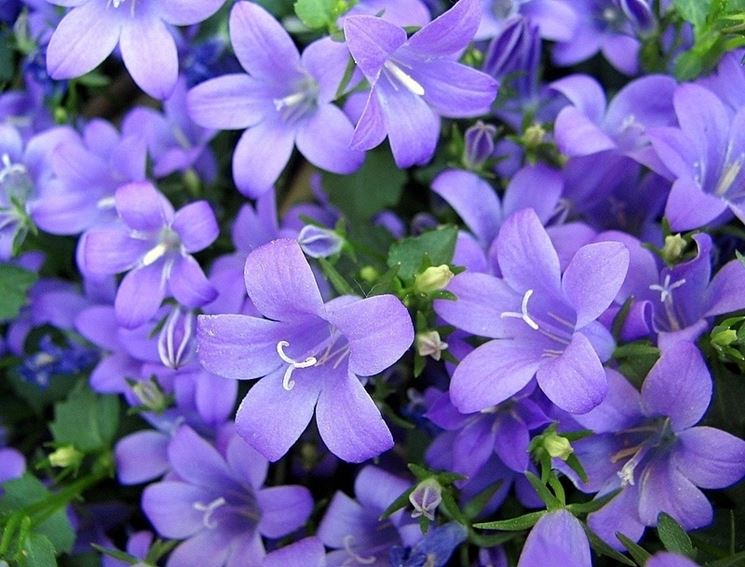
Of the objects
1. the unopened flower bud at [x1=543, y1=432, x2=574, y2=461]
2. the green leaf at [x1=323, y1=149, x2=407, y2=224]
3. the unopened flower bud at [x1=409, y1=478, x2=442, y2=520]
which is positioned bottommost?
the unopened flower bud at [x1=409, y1=478, x2=442, y2=520]

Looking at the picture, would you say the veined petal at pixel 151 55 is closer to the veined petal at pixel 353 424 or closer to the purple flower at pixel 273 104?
the purple flower at pixel 273 104

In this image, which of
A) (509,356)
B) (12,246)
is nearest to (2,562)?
(12,246)

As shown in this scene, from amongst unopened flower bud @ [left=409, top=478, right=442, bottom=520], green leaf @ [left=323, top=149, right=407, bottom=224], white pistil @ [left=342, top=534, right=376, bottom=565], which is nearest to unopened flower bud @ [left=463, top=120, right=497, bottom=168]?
green leaf @ [left=323, top=149, right=407, bottom=224]

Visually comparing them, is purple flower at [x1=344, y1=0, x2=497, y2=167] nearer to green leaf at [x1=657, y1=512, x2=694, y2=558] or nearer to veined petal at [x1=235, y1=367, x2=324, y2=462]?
veined petal at [x1=235, y1=367, x2=324, y2=462]

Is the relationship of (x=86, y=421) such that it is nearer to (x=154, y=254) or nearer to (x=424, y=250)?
(x=154, y=254)

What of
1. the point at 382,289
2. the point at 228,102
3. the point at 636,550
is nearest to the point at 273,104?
the point at 228,102

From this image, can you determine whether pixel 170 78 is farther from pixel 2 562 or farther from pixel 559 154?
pixel 2 562
